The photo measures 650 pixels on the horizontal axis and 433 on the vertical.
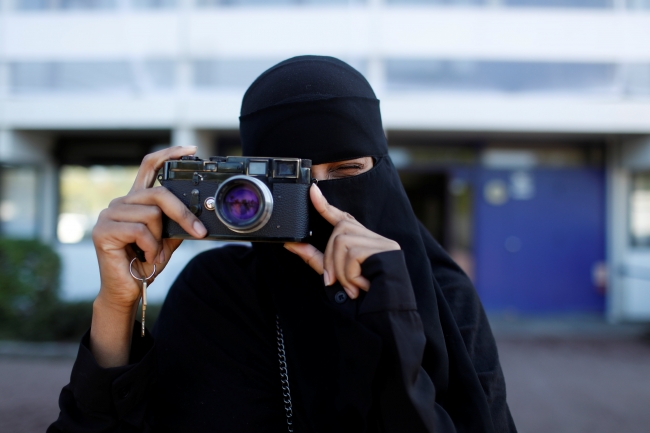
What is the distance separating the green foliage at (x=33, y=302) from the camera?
6074 mm

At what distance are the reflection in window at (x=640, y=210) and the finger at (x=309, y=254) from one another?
8.16m

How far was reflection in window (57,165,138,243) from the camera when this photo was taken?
26.4ft

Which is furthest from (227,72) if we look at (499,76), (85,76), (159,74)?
(499,76)

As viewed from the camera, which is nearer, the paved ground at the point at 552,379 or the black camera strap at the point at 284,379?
the black camera strap at the point at 284,379

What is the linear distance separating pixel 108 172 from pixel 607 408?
7467 millimetres

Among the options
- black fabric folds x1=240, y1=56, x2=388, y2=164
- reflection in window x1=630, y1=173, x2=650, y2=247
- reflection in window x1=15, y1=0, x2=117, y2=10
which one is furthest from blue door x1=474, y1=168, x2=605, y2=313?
black fabric folds x1=240, y1=56, x2=388, y2=164

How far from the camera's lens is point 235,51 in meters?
6.72

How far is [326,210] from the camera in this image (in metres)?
1.24

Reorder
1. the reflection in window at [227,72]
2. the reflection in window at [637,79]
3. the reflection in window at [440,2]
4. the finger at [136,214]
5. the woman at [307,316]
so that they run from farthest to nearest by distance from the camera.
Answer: the reflection in window at [440,2] → the reflection in window at [227,72] → the reflection in window at [637,79] → the finger at [136,214] → the woman at [307,316]

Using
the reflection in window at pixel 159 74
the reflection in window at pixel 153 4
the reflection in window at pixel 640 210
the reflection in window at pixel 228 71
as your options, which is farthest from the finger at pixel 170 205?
the reflection in window at pixel 640 210

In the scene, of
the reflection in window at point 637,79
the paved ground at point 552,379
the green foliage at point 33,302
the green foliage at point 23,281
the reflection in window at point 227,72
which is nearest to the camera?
the paved ground at point 552,379

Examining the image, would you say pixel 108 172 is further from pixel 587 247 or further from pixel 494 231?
pixel 587 247

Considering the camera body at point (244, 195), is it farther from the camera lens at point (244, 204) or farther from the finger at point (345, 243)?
the finger at point (345, 243)

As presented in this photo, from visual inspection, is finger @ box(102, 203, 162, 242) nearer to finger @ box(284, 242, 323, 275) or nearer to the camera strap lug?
the camera strap lug
